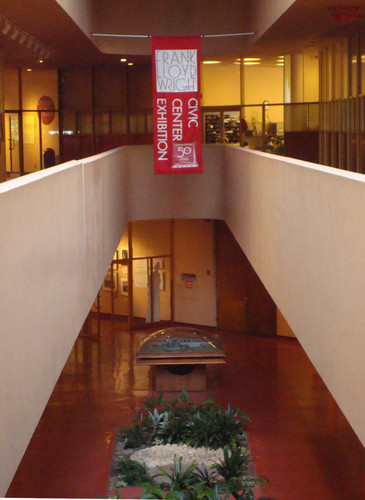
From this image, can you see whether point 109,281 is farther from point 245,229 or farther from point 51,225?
point 51,225

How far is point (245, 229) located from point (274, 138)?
26.0ft

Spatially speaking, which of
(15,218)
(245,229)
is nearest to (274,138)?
(245,229)

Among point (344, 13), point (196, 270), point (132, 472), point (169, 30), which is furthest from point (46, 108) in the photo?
point (132, 472)

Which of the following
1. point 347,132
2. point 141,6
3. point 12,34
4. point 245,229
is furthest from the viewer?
point 141,6

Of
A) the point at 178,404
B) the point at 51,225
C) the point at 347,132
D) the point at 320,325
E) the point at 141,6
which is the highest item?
the point at 141,6

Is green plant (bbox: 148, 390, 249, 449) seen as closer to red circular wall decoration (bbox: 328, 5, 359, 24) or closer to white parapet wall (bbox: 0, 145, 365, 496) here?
white parapet wall (bbox: 0, 145, 365, 496)

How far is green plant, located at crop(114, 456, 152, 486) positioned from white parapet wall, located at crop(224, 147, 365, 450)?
389 centimetres

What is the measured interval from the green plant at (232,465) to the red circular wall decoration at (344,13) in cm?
734

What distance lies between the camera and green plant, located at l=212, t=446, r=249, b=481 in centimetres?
1241

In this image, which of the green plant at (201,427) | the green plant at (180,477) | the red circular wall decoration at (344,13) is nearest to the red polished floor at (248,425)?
the green plant at (201,427)

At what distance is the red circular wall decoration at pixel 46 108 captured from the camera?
22281 millimetres

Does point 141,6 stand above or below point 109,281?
above

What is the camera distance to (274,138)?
68.4ft

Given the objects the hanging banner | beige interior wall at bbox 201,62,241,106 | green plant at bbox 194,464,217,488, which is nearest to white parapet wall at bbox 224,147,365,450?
green plant at bbox 194,464,217,488
